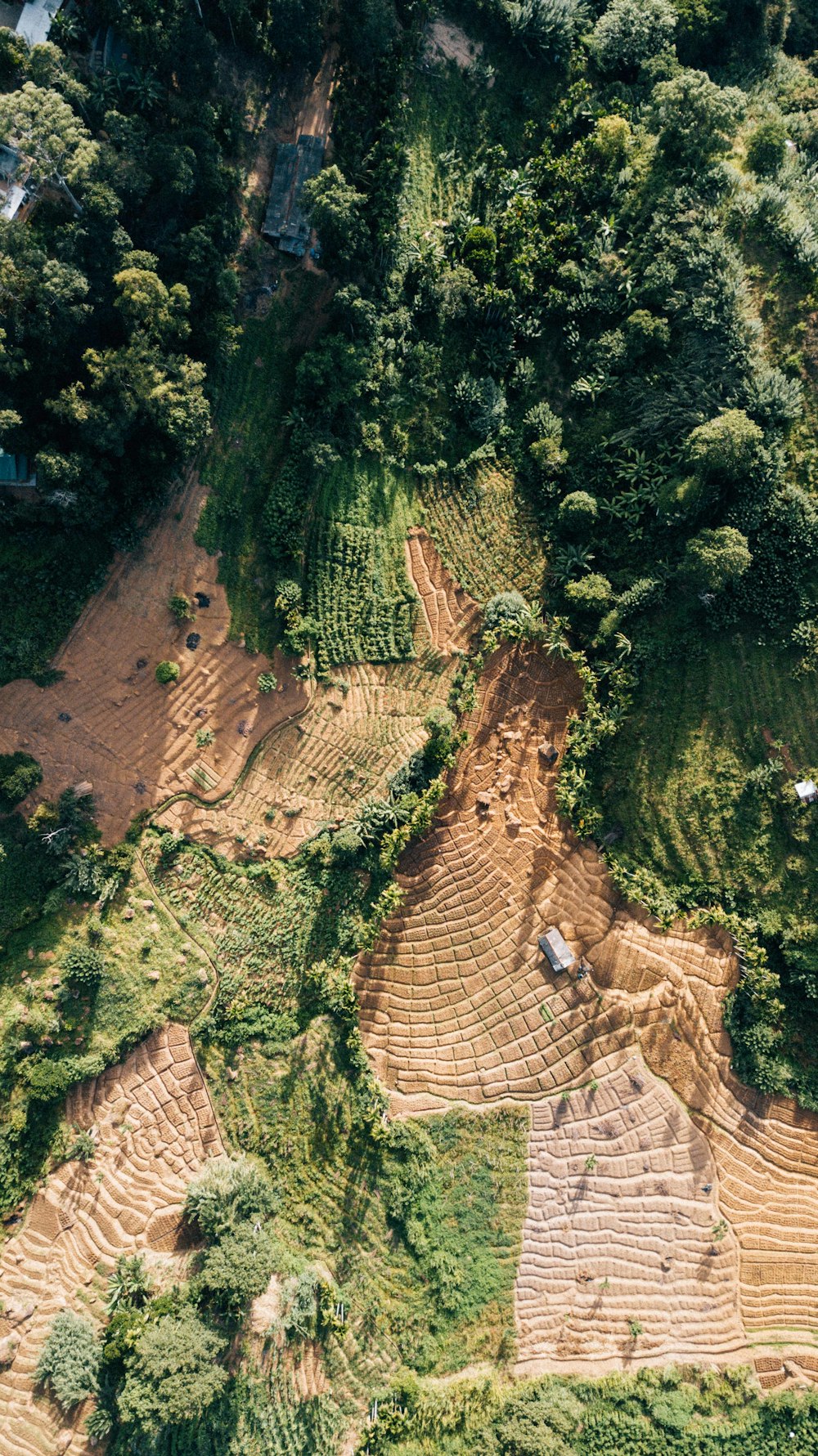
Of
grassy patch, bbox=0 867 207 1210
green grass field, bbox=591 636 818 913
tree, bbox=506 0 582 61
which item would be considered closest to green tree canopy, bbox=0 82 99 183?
tree, bbox=506 0 582 61

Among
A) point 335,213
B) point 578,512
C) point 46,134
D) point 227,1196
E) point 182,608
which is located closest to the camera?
point 46,134

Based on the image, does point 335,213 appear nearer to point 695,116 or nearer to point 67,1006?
point 695,116

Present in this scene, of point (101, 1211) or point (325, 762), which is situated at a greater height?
point (325, 762)

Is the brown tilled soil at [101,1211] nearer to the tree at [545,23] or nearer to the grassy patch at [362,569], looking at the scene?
the grassy patch at [362,569]

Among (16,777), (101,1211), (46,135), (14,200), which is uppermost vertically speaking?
(46,135)

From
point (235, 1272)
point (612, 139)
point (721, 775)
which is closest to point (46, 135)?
point (612, 139)

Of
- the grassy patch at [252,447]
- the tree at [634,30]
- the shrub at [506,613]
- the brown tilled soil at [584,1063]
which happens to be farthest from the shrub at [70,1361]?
the tree at [634,30]

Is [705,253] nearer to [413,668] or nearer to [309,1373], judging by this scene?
[413,668]

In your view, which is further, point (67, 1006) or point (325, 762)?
point (325, 762)
